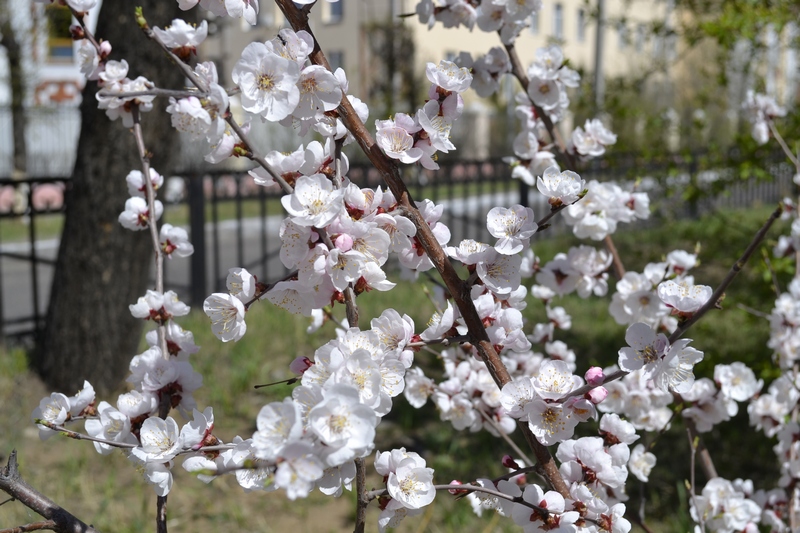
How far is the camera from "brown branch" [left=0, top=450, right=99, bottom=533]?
3.64 feet

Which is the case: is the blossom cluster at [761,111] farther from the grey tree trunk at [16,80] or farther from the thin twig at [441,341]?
the grey tree trunk at [16,80]

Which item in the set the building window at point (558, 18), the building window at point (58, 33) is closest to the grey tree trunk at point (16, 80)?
the building window at point (58, 33)

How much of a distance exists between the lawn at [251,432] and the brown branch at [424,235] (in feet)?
4.38

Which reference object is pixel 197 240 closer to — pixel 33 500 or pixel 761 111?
pixel 761 111

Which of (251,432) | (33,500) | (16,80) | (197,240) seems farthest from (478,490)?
(16,80)

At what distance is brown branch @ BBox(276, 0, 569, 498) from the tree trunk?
289 centimetres

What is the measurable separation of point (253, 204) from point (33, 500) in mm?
13960

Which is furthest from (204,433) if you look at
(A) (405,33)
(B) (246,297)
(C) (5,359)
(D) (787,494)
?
(A) (405,33)

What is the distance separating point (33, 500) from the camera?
113 centimetres

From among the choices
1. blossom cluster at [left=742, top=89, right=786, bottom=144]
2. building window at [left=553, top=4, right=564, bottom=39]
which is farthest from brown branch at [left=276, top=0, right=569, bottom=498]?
building window at [left=553, top=4, right=564, bottom=39]

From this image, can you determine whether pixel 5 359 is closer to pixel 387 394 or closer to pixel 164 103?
pixel 164 103

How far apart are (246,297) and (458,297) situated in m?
0.32

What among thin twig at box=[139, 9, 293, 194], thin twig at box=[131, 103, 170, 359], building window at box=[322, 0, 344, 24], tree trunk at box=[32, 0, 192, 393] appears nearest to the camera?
thin twig at box=[139, 9, 293, 194]

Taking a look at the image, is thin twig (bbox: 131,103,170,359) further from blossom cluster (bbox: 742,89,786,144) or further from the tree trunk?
the tree trunk
